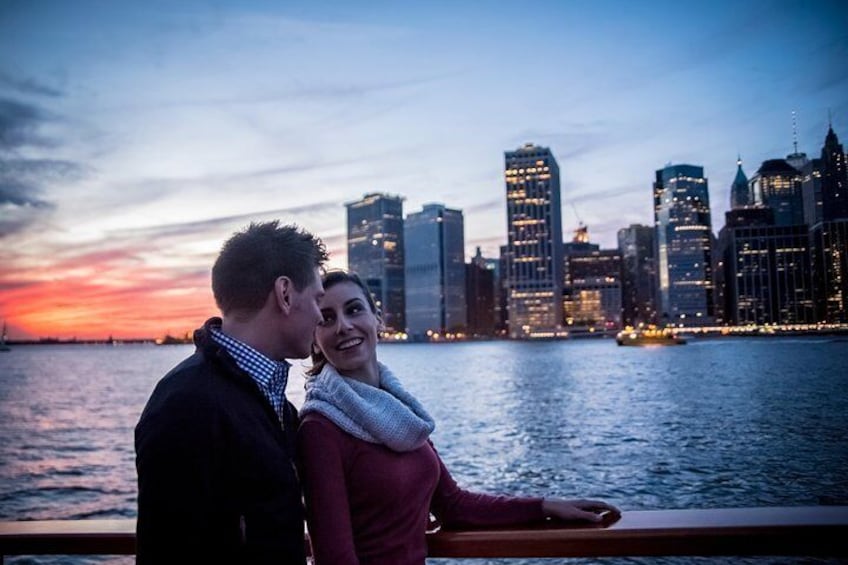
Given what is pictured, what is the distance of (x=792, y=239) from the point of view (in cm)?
17638

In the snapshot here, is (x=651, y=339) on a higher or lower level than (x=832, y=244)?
lower

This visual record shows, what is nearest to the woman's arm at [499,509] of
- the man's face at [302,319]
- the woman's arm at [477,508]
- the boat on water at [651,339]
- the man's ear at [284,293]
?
the woman's arm at [477,508]

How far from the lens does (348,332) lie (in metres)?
2.76

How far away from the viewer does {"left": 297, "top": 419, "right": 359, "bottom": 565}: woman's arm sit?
2.15 metres

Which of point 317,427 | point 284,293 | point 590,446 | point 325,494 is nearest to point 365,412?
point 317,427

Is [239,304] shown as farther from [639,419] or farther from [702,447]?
[639,419]

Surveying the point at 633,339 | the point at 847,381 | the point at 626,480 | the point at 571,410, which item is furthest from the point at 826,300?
the point at 626,480

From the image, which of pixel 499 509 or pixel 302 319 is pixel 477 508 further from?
pixel 302 319

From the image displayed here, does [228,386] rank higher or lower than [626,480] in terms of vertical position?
higher

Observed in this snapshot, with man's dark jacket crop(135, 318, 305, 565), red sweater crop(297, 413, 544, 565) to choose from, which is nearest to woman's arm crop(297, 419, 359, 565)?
→ red sweater crop(297, 413, 544, 565)

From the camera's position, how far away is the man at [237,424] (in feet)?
5.36

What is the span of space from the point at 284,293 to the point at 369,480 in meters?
0.77

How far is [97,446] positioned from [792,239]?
189687 mm

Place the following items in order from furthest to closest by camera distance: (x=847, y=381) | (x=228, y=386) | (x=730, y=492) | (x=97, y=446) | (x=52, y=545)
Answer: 1. (x=847, y=381)
2. (x=97, y=446)
3. (x=730, y=492)
4. (x=52, y=545)
5. (x=228, y=386)
